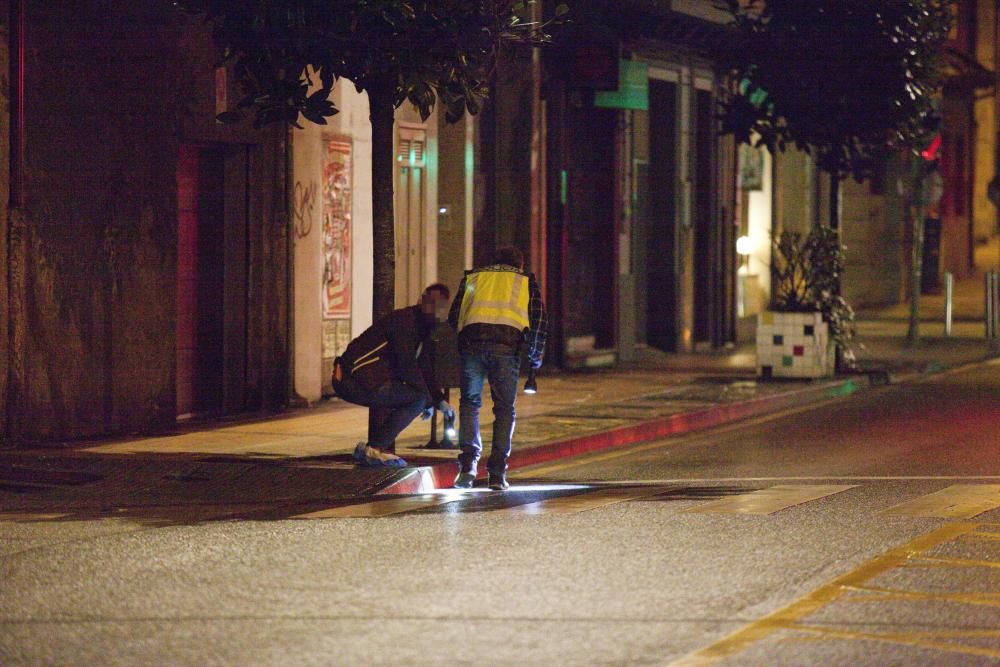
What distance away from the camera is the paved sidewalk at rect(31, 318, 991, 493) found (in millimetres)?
13055

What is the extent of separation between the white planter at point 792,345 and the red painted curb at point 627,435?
0.38m

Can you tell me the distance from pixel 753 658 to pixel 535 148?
15.0 metres

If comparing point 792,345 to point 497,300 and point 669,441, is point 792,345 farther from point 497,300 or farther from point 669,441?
point 497,300

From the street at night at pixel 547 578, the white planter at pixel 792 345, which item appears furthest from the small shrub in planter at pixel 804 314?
the street at night at pixel 547 578

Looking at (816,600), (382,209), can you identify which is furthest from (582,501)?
(816,600)

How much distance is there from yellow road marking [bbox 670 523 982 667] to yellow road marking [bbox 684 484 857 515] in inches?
46.9

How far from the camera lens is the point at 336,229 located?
17.8m

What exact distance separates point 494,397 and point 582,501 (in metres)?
1.27

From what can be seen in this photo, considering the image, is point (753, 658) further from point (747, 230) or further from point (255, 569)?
point (747, 230)

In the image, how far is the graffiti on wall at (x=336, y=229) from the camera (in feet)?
57.9

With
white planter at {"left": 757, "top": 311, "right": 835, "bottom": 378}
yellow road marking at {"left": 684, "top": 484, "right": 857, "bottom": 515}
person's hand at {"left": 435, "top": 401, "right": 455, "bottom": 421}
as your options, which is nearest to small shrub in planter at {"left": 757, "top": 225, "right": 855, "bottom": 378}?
white planter at {"left": 757, "top": 311, "right": 835, "bottom": 378}

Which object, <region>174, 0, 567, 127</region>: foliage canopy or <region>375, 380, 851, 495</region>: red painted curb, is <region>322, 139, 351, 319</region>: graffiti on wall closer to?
<region>375, 380, 851, 495</region>: red painted curb

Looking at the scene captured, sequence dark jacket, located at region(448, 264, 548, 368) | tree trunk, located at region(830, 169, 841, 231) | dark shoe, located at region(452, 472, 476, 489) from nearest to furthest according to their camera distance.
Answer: dark jacket, located at region(448, 264, 548, 368) → dark shoe, located at region(452, 472, 476, 489) → tree trunk, located at region(830, 169, 841, 231)

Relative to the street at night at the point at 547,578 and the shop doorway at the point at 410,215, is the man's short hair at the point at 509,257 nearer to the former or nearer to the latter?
the street at night at the point at 547,578
